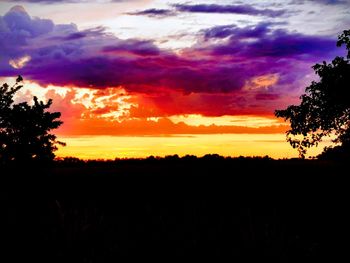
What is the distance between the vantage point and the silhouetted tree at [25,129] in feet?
119

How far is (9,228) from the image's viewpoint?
39.1ft

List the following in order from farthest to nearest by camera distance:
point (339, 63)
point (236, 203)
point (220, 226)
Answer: point (339, 63), point (236, 203), point (220, 226)

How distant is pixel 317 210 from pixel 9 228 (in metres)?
8.24

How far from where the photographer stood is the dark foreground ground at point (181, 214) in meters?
10.4

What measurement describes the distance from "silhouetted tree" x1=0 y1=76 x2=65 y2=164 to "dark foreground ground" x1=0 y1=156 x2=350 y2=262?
53.1 feet

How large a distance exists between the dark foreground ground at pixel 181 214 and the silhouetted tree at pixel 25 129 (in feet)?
53.1

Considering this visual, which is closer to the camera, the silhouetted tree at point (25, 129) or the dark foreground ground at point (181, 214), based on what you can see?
the dark foreground ground at point (181, 214)

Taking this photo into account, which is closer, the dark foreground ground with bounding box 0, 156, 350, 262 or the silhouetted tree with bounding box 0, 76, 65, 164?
the dark foreground ground with bounding box 0, 156, 350, 262

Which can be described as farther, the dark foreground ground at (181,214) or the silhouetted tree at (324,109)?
the silhouetted tree at (324,109)

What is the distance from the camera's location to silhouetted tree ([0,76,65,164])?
119 ft

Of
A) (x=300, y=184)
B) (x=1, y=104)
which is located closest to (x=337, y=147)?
(x=300, y=184)

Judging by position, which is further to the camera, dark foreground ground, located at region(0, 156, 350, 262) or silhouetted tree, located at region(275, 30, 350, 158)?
silhouetted tree, located at region(275, 30, 350, 158)

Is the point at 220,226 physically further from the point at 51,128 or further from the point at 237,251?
the point at 51,128

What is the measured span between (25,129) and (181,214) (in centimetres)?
2773
